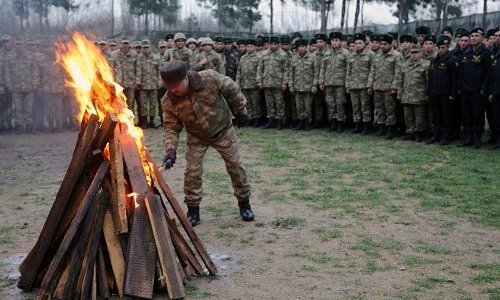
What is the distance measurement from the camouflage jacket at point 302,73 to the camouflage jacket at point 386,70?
1.81 metres

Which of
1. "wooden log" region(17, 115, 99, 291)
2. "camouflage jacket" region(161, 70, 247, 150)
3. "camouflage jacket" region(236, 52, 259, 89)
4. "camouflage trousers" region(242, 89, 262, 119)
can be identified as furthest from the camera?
"camouflage trousers" region(242, 89, 262, 119)

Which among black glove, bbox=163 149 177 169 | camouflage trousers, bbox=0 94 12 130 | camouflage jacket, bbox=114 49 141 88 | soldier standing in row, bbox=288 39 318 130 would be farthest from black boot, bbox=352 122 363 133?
black glove, bbox=163 149 177 169

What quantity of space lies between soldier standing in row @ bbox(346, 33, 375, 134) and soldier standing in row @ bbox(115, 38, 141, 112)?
5158 millimetres

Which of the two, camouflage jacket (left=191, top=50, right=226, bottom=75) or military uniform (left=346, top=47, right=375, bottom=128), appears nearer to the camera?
military uniform (left=346, top=47, right=375, bottom=128)

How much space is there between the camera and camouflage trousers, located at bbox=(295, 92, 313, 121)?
50.4ft

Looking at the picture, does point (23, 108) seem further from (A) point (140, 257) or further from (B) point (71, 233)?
(A) point (140, 257)

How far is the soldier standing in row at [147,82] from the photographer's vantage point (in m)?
15.4

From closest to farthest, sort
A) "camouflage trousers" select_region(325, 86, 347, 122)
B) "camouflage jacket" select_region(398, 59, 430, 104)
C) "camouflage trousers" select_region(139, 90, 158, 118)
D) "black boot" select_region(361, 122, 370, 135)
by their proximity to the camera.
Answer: "camouflage jacket" select_region(398, 59, 430, 104), "black boot" select_region(361, 122, 370, 135), "camouflage trousers" select_region(325, 86, 347, 122), "camouflage trousers" select_region(139, 90, 158, 118)

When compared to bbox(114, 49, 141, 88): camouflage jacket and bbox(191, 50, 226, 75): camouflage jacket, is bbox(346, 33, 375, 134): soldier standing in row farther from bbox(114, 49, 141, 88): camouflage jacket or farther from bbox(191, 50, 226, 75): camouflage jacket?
bbox(114, 49, 141, 88): camouflage jacket

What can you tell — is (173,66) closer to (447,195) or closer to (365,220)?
(365,220)

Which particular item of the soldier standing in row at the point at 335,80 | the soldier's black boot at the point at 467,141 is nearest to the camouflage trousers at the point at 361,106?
the soldier standing in row at the point at 335,80

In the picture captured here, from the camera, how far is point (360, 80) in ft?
46.0

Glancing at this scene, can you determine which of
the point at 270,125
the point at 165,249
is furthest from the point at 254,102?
the point at 165,249

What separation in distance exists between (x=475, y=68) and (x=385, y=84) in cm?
213
